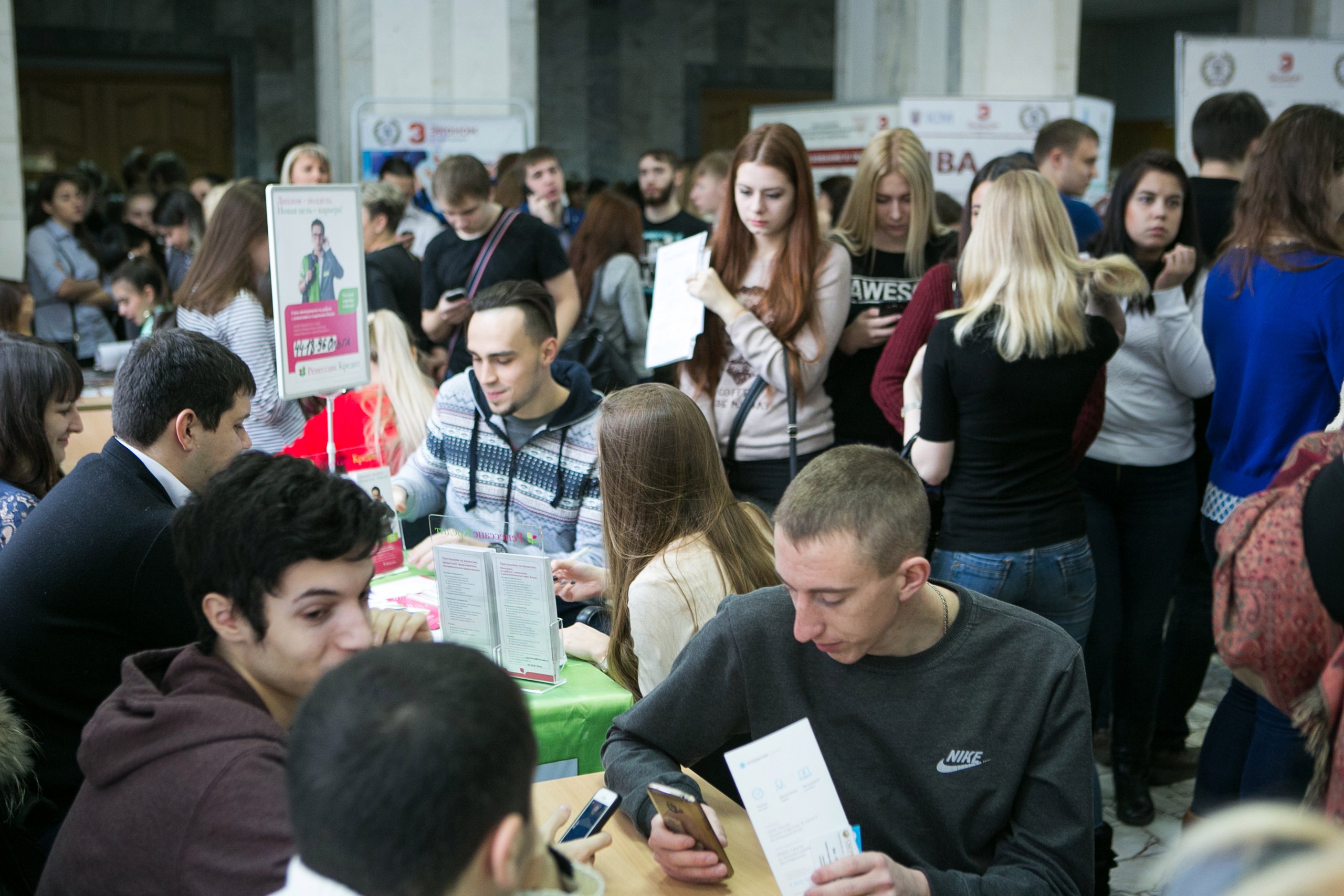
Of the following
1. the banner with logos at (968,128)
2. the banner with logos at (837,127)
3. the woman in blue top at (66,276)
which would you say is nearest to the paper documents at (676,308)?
the banner with logos at (968,128)

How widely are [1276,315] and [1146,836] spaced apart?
4.57 ft

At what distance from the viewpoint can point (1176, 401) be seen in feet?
10.6

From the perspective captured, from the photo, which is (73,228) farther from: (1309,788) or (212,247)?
(1309,788)

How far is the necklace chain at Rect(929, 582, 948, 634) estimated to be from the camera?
5.53 ft

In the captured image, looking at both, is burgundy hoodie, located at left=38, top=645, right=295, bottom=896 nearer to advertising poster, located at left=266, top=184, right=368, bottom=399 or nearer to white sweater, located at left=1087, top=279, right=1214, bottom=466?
advertising poster, located at left=266, top=184, right=368, bottom=399

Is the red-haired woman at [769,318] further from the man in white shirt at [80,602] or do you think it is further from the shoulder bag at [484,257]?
the man in white shirt at [80,602]

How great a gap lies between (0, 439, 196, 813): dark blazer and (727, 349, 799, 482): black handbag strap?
67.6 inches

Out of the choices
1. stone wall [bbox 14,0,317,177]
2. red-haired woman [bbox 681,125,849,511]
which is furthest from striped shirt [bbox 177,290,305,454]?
stone wall [bbox 14,0,317,177]

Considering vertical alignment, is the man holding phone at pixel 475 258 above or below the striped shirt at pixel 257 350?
above

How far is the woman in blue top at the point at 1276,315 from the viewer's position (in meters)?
2.76

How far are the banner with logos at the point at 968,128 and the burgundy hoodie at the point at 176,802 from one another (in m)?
5.95

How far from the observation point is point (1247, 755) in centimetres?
273

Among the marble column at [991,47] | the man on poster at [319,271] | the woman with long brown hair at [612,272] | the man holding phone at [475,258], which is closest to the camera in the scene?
the man on poster at [319,271]

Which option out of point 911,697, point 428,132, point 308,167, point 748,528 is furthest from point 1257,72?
point 911,697
